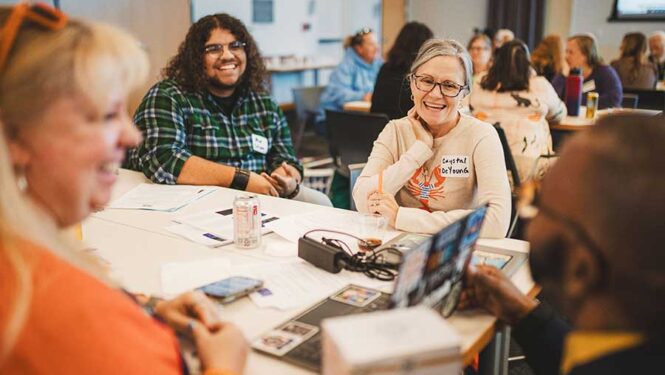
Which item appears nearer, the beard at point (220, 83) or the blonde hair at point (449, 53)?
the blonde hair at point (449, 53)

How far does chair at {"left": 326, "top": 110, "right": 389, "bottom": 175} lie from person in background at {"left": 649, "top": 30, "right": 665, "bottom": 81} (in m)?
4.81

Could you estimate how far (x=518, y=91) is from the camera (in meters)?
3.99

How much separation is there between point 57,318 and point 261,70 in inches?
95.7

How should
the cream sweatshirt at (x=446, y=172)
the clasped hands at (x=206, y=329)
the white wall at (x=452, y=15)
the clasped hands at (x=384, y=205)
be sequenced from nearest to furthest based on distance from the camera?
the clasped hands at (x=206, y=329)
the clasped hands at (x=384, y=205)
the cream sweatshirt at (x=446, y=172)
the white wall at (x=452, y=15)

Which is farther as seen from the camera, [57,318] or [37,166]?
[37,166]

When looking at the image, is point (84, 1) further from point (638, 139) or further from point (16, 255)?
point (638, 139)

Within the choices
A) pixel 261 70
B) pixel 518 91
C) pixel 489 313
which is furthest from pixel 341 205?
pixel 489 313

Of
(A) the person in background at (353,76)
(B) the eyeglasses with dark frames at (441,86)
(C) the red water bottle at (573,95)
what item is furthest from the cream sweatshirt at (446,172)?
(A) the person in background at (353,76)

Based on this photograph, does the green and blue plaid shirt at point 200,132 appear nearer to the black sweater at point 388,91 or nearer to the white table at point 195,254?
the white table at point 195,254

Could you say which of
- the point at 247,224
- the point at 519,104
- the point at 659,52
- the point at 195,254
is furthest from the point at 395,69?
the point at 659,52

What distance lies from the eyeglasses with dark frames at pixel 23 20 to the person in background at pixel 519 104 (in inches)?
124

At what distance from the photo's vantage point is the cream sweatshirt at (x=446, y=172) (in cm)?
223

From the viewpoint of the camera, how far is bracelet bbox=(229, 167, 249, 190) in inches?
110

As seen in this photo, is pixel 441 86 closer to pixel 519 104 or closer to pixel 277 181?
pixel 277 181
